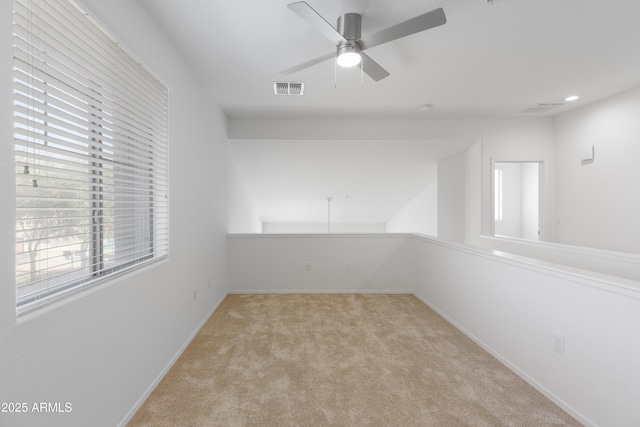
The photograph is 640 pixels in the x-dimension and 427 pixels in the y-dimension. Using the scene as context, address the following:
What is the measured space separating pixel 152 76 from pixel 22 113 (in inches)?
41.5

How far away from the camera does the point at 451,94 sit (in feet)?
10.3

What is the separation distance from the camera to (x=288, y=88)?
2.85 m

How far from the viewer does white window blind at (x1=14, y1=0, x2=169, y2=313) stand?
3.50ft

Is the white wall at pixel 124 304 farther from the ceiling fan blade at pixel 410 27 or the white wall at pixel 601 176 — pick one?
the white wall at pixel 601 176

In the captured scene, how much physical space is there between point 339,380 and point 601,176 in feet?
13.0

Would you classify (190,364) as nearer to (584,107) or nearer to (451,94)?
(451,94)

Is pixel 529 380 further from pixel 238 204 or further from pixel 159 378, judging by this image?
pixel 238 204

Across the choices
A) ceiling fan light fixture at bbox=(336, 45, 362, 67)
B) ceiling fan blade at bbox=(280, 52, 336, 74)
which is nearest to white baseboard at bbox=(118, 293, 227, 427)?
ceiling fan blade at bbox=(280, 52, 336, 74)

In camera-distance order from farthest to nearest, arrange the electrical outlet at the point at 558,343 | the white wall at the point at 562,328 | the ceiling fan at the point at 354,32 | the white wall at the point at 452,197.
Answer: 1. the white wall at the point at 452,197
2. the electrical outlet at the point at 558,343
3. the ceiling fan at the point at 354,32
4. the white wall at the point at 562,328

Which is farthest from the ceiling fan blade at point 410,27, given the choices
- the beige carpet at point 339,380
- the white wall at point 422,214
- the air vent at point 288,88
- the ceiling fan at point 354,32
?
the white wall at point 422,214

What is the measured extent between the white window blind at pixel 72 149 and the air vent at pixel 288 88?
128 centimetres

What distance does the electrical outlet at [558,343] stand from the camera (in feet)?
5.75

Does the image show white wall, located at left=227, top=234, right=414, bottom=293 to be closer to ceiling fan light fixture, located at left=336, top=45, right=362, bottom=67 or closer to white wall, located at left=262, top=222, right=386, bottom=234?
ceiling fan light fixture, located at left=336, top=45, right=362, bottom=67

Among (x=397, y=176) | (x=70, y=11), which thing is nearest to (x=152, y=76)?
(x=70, y=11)
